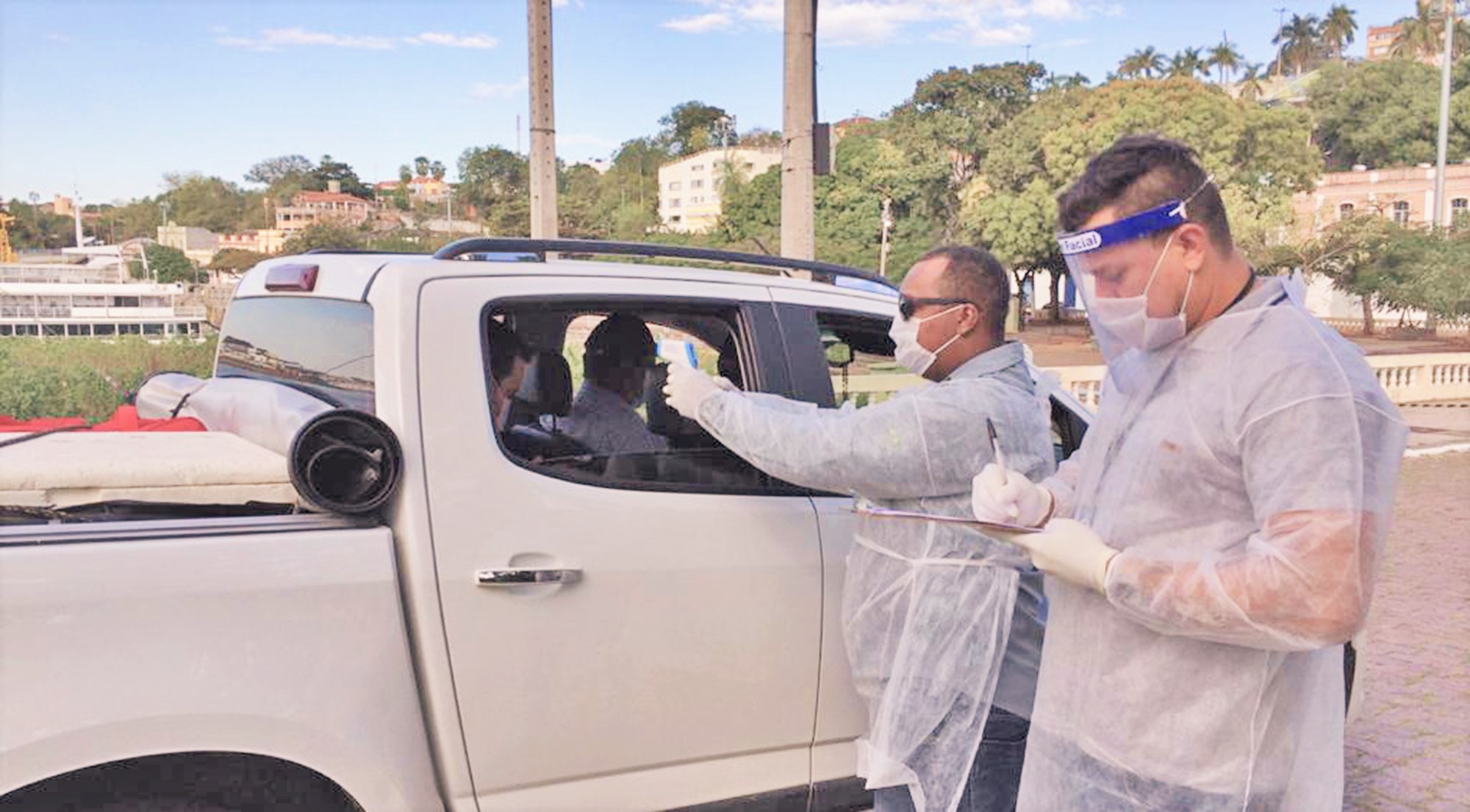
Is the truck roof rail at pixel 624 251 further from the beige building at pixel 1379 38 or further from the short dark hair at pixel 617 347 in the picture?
the beige building at pixel 1379 38

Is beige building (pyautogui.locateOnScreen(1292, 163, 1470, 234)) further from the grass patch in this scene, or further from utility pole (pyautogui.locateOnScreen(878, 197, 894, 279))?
the grass patch

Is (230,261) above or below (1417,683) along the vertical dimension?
above

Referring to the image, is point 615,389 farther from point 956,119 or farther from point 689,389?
point 956,119

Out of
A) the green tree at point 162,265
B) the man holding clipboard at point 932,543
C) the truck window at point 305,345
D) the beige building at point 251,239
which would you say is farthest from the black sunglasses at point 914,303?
the beige building at point 251,239

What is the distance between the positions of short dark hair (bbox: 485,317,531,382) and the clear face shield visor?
1.35m

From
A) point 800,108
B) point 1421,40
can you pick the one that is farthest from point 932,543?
point 1421,40

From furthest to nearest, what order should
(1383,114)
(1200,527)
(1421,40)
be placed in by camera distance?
(1421,40)
(1383,114)
(1200,527)

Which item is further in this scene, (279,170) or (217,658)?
(279,170)

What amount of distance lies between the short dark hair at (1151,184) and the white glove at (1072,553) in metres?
0.52

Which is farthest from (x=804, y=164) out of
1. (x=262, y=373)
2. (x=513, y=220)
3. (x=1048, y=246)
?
(x=513, y=220)

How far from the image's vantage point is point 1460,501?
1059 cm

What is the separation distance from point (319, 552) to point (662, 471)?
892mm

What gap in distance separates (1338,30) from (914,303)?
129 meters

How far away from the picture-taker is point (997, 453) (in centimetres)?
209
